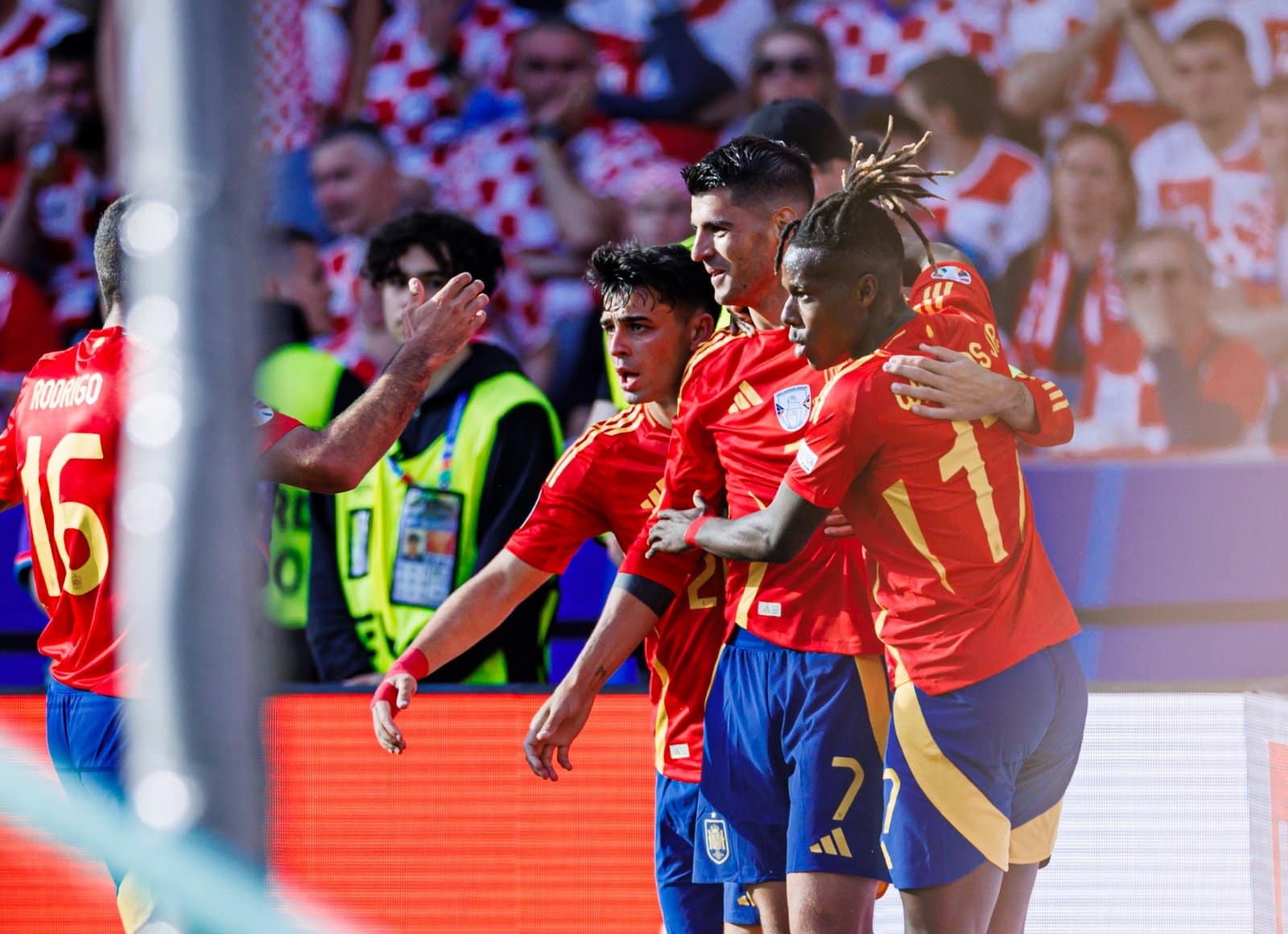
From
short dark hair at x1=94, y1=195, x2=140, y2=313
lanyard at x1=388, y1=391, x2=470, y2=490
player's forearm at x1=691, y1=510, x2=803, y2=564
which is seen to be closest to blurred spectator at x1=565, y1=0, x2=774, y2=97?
lanyard at x1=388, y1=391, x2=470, y2=490

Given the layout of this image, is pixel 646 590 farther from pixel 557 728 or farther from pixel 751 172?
pixel 751 172

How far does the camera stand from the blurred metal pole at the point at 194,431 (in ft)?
3.32

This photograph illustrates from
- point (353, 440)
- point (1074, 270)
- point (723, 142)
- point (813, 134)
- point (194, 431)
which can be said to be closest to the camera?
point (194, 431)

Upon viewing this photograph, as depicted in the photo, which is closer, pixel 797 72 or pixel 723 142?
pixel 723 142

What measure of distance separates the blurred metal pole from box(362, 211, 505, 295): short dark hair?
12.1 ft

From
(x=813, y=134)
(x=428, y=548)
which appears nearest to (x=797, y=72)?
(x=813, y=134)

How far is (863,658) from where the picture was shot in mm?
3051

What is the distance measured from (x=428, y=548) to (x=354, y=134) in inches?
84.3

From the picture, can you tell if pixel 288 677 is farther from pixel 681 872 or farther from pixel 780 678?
pixel 780 678

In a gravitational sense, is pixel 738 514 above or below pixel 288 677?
above

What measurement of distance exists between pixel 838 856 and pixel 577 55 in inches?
157

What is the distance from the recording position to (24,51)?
6.32 metres


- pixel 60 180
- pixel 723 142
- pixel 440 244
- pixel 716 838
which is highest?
pixel 723 142

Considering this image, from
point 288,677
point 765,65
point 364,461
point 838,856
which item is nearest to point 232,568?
point 364,461
